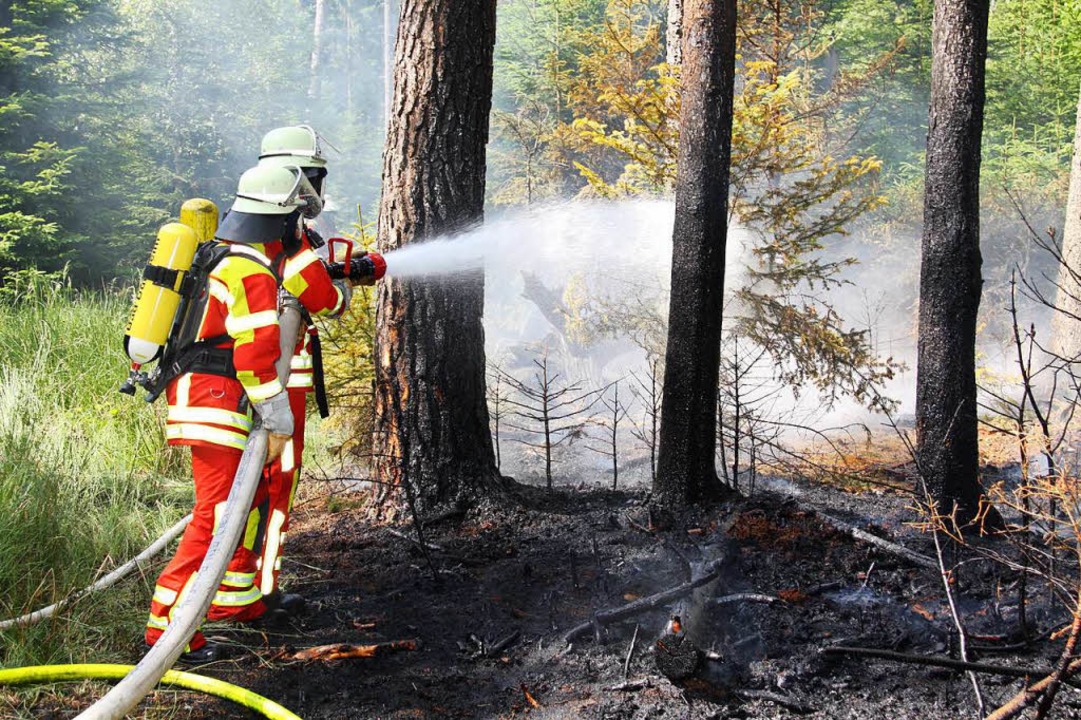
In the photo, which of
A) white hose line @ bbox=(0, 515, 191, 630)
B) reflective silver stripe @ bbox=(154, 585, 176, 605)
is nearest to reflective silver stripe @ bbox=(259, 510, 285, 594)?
white hose line @ bbox=(0, 515, 191, 630)

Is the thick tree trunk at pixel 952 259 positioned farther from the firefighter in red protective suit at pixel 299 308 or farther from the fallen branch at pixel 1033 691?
the firefighter in red protective suit at pixel 299 308

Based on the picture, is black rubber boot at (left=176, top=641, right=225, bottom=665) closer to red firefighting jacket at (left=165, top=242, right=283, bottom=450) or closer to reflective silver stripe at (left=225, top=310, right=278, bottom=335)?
red firefighting jacket at (left=165, top=242, right=283, bottom=450)

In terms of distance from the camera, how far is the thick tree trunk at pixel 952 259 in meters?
5.05

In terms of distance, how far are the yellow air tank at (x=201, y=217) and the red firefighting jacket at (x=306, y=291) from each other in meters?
0.49

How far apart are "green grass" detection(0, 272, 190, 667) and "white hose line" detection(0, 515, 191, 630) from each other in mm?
40

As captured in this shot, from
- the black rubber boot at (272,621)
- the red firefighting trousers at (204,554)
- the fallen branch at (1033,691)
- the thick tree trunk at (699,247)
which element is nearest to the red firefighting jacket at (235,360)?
the red firefighting trousers at (204,554)

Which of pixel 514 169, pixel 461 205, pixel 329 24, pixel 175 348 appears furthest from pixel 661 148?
pixel 329 24

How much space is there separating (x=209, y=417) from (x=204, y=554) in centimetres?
60

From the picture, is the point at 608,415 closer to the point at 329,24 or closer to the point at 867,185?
the point at 867,185

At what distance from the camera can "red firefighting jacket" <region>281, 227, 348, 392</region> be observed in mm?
3982

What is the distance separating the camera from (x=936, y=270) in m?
5.16

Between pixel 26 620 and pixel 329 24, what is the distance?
1499 inches

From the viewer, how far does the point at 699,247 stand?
523 cm

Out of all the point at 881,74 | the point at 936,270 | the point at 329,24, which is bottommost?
the point at 936,270
